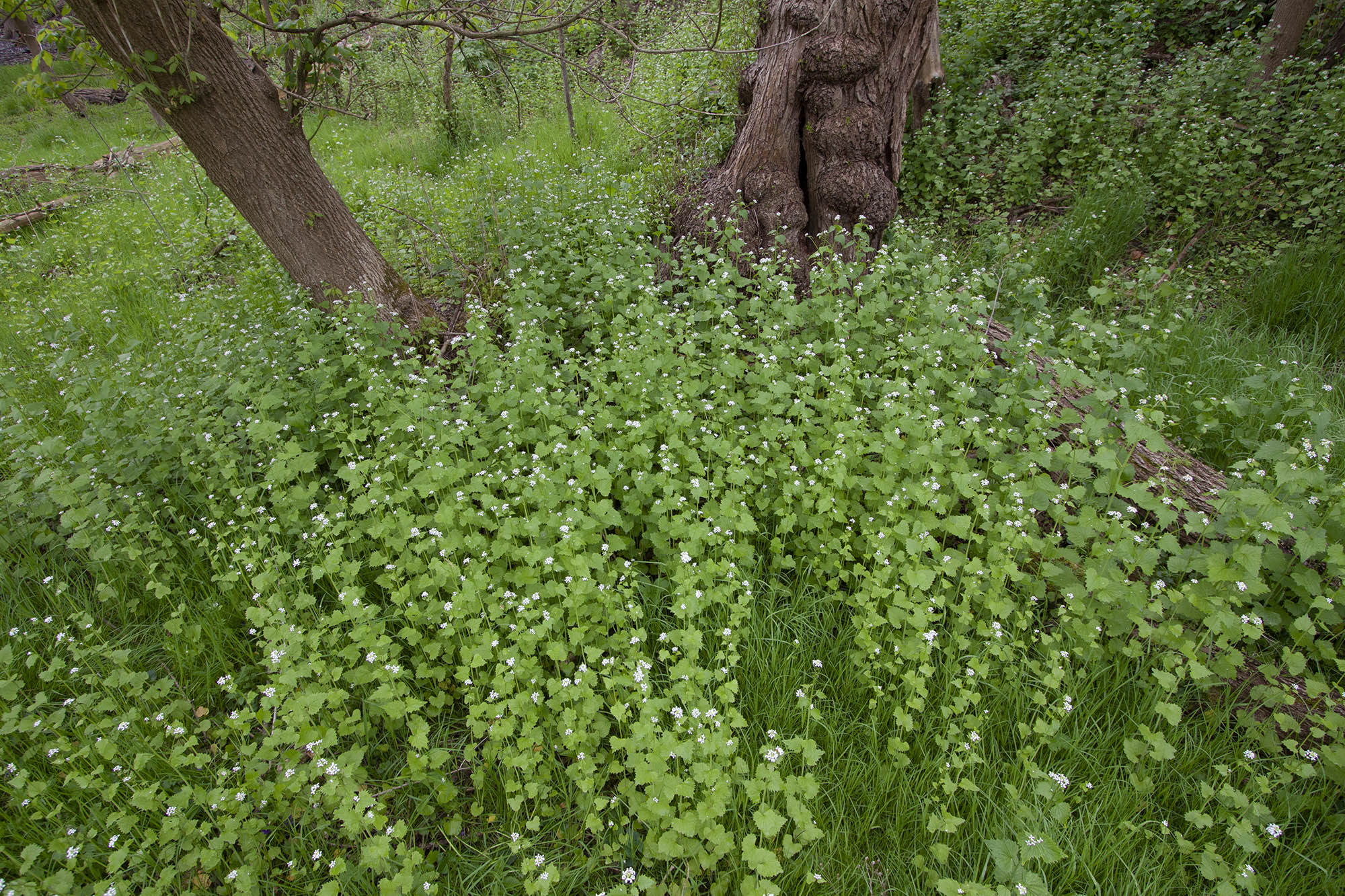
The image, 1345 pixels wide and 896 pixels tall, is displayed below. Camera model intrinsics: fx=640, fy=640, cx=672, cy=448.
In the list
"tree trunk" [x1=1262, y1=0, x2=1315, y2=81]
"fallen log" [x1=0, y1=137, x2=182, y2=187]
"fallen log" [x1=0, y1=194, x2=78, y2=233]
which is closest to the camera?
"tree trunk" [x1=1262, y1=0, x2=1315, y2=81]

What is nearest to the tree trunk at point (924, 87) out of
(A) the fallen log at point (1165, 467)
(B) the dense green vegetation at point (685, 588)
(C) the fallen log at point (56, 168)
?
(B) the dense green vegetation at point (685, 588)

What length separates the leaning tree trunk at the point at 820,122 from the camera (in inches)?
186

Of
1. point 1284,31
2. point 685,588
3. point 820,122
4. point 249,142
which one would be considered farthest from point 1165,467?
point 1284,31

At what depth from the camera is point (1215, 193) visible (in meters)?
5.36

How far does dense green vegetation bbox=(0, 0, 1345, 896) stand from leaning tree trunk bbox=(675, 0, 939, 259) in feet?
2.27

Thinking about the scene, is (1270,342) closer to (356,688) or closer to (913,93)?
(913,93)

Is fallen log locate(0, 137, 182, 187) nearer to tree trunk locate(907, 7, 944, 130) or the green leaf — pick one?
tree trunk locate(907, 7, 944, 130)

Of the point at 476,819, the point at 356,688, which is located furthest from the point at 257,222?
the point at 476,819

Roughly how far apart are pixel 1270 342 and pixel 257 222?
713 cm

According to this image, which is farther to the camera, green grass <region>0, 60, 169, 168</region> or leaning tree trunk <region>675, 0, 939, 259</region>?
green grass <region>0, 60, 169, 168</region>

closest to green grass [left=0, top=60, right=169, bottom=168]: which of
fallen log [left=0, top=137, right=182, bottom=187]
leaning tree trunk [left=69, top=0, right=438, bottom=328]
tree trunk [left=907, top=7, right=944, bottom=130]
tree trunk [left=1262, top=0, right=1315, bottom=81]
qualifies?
fallen log [left=0, top=137, right=182, bottom=187]

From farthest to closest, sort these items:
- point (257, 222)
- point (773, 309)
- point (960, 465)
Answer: point (257, 222), point (773, 309), point (960, 465)

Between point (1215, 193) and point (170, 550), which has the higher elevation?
point (1215, 193)

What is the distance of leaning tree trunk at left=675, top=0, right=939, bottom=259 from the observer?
471 centimetres
